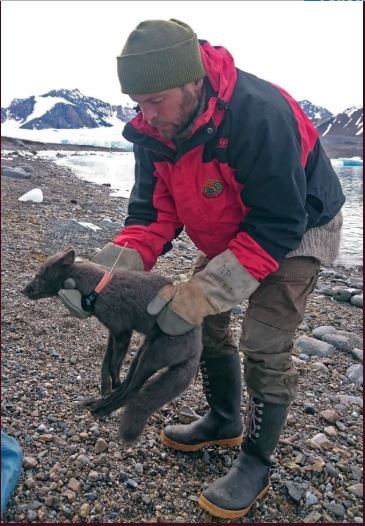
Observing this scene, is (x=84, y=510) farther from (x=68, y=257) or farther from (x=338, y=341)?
(x=338, y=341)

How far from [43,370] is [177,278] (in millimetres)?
3222

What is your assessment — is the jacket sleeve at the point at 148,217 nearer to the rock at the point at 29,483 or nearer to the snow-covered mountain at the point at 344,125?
the rock at the point at 29,483

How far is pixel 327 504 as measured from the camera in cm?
316

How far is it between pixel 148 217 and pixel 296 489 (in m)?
1.97

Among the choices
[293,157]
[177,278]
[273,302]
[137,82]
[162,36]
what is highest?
[162,36]

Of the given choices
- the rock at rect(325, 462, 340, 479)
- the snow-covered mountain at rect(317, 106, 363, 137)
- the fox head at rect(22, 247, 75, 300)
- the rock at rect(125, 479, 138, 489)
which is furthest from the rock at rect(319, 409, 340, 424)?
the snow-covered mountain at rect(317, 106, 363, 137)

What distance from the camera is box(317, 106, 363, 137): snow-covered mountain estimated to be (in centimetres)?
8600

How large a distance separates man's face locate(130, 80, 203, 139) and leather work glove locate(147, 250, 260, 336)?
74cm

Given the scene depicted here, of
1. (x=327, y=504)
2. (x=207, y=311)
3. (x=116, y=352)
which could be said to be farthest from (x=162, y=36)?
(x=327, y=504)

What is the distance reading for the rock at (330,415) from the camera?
402cm

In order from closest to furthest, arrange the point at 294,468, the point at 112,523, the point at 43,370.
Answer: the point at 112,523
the point at 294,468
the point at 43,370

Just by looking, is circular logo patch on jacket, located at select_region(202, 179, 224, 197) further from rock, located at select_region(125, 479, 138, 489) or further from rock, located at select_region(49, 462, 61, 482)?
rock, located at select_region(49, 462, 61, 482)

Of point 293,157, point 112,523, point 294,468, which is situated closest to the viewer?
point 293,157

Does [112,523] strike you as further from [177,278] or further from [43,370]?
[177,278]
